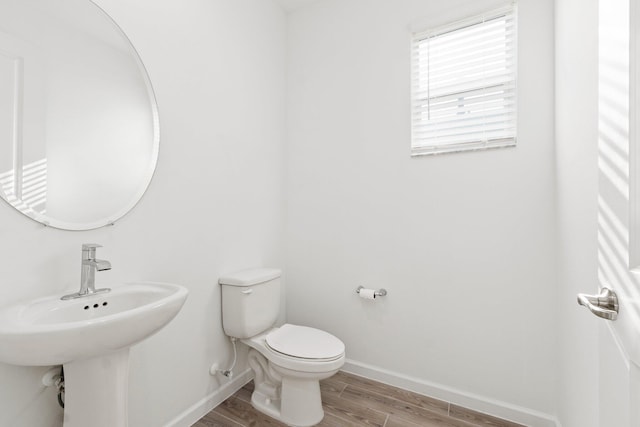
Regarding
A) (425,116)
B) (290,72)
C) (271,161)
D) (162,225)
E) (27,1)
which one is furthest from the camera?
(290,72)

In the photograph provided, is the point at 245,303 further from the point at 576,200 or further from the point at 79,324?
the point at 576,200

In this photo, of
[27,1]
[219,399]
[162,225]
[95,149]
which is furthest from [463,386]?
[27,1]

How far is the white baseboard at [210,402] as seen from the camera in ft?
4.97

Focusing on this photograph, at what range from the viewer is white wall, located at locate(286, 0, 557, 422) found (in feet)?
5.09

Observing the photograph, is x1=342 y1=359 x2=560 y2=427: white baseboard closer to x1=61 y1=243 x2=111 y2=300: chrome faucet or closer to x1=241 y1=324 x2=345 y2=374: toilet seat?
x1=241 y1=324 x2=345 y2=374: toilet seat

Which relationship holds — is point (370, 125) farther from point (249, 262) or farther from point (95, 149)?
point (95, 149)

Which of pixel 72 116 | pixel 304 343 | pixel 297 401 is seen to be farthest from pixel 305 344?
pixel 72 116

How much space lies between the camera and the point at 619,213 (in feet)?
1.62

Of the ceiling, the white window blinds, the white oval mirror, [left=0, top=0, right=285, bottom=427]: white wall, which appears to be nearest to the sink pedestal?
[left=0, top=0, right=285, bottom=427]: white wall

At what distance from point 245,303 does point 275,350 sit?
12.3 inches

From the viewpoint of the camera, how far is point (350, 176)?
6.77 ft

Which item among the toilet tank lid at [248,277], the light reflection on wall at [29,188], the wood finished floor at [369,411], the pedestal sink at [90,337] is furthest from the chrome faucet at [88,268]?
the wood finished floor at [369,411]

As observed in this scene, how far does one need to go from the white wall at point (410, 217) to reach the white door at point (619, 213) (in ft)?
3.52

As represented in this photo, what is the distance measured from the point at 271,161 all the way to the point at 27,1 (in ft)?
4.48
